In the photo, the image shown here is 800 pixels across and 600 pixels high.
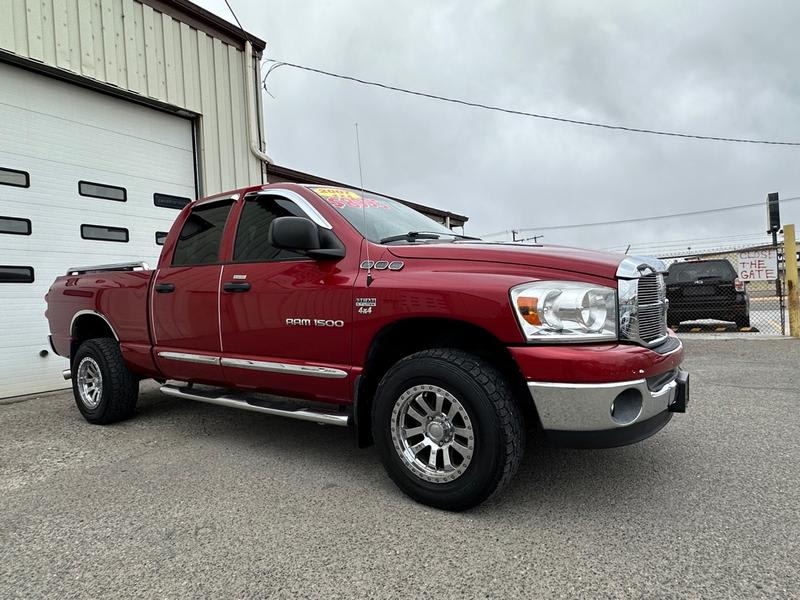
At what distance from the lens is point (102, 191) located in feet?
23.2

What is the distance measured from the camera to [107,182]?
7.12m

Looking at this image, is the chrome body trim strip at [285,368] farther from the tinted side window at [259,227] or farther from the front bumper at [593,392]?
the front bumper at [593,392]

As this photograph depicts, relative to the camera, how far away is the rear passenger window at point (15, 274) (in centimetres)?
611

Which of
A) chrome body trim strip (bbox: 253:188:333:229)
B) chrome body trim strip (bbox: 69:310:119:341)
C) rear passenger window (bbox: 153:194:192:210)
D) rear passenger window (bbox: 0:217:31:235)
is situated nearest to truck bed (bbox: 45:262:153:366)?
chrome body trim strip (bbox: 69:310:119:341)

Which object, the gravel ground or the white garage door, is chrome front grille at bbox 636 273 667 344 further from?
the white garage door

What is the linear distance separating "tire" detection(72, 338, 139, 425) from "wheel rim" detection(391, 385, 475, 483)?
9.49 ft

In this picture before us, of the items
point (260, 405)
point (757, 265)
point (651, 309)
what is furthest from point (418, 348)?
point (757, 265)

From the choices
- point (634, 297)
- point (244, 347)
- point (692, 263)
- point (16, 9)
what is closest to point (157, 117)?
point (16, 9)

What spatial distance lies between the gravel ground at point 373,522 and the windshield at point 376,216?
151 cm

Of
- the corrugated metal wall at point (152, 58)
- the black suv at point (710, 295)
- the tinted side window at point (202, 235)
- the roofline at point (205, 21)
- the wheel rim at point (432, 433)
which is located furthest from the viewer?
the black suv at point (710, 295)

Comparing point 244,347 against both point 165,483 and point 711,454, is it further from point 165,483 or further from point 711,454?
point 711,454

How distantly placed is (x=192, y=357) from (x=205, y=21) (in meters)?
6.55

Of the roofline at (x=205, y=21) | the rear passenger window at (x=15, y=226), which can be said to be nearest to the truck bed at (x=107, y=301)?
the rear passenger window at (x=15, y=226)

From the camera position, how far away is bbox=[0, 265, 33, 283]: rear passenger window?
6.11 meters
